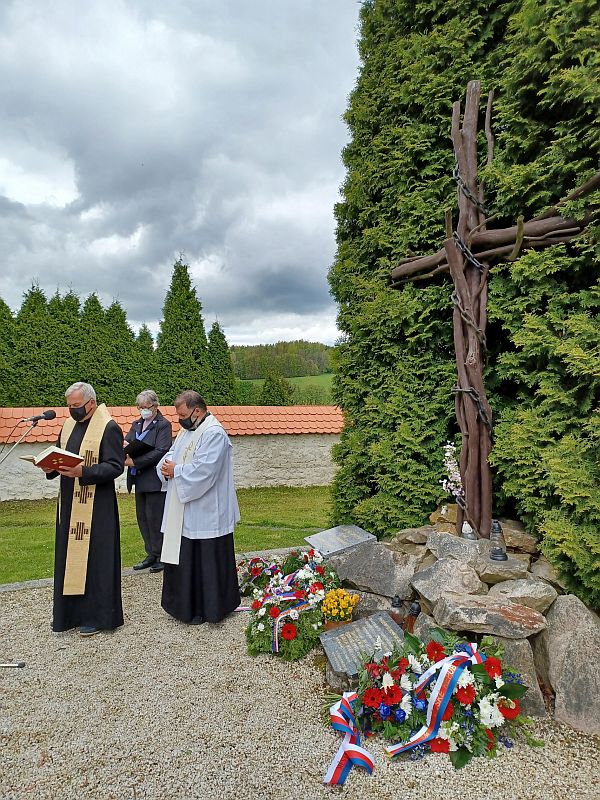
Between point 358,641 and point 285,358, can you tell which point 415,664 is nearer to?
point 358,641

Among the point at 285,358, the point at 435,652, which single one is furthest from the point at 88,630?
the point at 285,358

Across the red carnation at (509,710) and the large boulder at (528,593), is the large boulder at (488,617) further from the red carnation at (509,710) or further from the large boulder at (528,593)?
the red carnation at (509,710)

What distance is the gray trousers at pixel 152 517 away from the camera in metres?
5.68

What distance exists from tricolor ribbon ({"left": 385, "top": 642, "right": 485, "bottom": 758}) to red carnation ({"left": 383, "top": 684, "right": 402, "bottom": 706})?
100 mm

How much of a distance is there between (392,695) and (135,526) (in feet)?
21.3

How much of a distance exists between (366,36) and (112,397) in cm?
886

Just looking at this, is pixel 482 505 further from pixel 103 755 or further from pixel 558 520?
pixel 103 755

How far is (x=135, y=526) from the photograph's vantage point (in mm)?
8359

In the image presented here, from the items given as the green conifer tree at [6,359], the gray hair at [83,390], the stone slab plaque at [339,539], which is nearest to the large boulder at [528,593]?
the stone slab plaque at [339,539]

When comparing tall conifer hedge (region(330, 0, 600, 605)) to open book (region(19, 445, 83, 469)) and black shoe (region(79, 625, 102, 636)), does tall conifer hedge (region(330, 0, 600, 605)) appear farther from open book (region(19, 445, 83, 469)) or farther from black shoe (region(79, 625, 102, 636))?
open book (region(19, 445, 83, 469))

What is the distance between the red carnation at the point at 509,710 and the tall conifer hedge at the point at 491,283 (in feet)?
3.08

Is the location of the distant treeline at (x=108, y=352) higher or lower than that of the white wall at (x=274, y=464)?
higher

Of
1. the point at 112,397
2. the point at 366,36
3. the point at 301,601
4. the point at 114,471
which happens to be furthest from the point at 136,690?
the point at 112,397

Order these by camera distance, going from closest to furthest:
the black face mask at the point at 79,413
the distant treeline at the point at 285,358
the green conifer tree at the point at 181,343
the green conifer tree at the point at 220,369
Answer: the black face mask at the point at 79,413, the green conifer tree at the point at 181,343, the green conifer tree at the point at 220,369, the distant treeline at the point at 285,358
